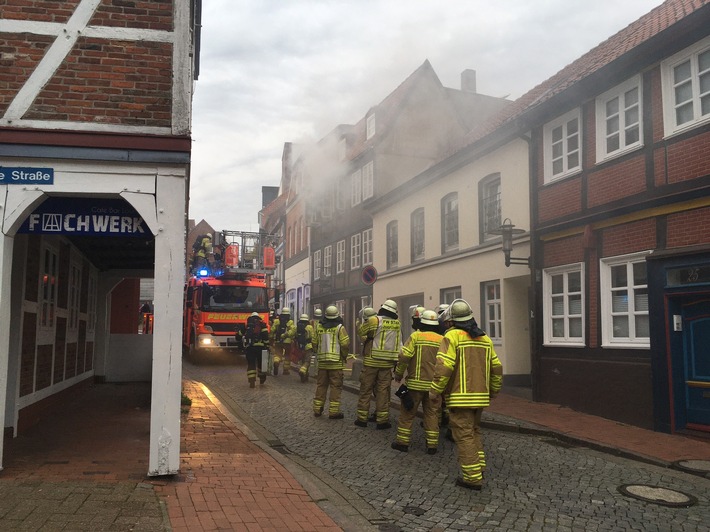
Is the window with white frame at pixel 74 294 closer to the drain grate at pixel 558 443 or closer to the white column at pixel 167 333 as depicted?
the white column at pixel 167 333

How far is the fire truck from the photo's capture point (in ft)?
62.9

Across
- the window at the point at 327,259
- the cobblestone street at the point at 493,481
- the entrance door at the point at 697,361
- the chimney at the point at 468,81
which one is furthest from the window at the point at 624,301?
the chimney at the point at 468,81

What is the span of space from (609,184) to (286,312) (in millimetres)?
9198

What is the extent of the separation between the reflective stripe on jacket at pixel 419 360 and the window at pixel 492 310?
6.73 m

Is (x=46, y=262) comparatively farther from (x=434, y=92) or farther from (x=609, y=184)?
(x=434, y=92)

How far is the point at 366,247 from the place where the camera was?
24047 millimetres

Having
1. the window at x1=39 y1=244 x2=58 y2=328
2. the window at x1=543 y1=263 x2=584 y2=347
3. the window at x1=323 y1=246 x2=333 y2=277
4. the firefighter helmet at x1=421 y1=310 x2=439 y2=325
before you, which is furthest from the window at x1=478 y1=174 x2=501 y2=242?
the window at x1=323 y1=246 x2=333 y2=277

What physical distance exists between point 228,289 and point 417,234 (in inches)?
232

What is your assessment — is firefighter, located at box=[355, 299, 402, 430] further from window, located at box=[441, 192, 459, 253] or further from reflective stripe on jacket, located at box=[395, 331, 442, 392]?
window, located at box=[441, 192, 459, 253]

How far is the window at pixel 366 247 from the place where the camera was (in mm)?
23688

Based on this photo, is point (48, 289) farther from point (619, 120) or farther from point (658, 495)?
point (619, 120)

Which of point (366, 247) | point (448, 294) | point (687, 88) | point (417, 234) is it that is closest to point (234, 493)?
point (687, 88)

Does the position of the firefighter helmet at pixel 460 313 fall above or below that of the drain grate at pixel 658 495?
above

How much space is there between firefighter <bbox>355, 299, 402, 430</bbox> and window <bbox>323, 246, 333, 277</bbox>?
1871 centimetres
